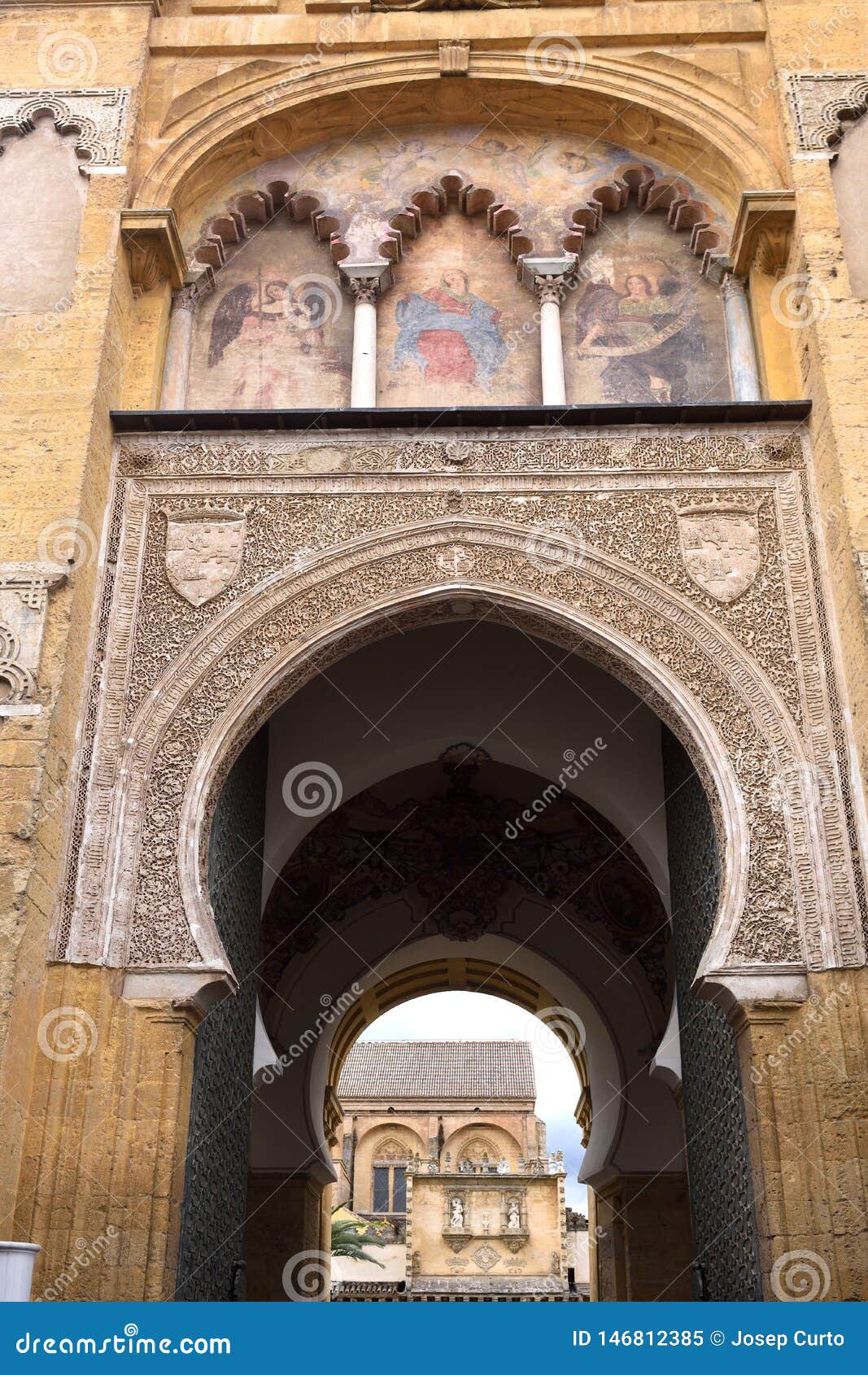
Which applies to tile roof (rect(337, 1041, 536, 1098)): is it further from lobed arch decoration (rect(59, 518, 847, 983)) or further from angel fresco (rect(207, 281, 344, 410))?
lobed arch decoration (rect(59, 518, 847, 983))

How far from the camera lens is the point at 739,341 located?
720 cm

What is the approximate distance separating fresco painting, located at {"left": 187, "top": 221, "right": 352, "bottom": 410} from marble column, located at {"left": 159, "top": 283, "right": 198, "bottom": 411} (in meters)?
0.08

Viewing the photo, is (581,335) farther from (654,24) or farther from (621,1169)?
(621,1169)

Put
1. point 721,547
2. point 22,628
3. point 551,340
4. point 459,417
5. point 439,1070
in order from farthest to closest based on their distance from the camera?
point 439,1070
point 551,340
point 459,417
point 721,547
point 22,628

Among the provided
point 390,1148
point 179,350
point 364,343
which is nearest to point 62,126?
point 179,350

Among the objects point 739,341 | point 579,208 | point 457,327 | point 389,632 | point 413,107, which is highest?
point 413,107

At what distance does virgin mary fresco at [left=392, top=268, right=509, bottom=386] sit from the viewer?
7402 millimetres

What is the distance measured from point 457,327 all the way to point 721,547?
214 cm

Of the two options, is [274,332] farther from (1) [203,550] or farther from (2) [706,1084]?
(2) [706,1084]

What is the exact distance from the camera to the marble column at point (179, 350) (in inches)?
285

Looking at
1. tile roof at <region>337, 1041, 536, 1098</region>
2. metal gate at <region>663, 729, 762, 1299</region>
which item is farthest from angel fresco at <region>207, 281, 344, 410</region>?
tile roof at <region>337, 1041, 536, 1098</region>

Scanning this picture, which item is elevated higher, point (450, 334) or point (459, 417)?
A: point (450, 334)

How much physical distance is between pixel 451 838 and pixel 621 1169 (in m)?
2.68

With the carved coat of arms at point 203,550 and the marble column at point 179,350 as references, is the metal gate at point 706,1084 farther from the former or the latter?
the marble column at point 179,350
